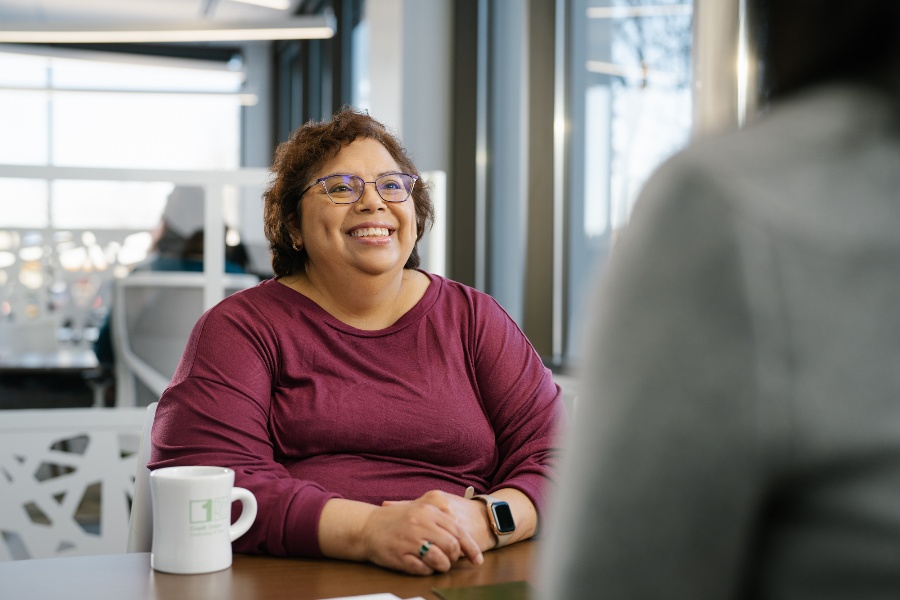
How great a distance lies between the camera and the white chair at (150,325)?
3.09 meters

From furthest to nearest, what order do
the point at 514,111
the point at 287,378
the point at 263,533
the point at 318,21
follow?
the point at 318,21, the point at 514,111, the point at 287,378, the point at 263,533

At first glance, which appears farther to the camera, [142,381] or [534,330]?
[534,330]

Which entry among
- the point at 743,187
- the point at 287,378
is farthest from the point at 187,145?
the point at 743,187

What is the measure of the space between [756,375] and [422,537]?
932 millimetres

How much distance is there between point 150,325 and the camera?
311 centimetres

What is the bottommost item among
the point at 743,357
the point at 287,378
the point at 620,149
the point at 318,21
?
the point at 287,378

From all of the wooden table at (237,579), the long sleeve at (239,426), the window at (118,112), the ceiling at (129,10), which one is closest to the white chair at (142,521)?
the long sleeve at (239,426)

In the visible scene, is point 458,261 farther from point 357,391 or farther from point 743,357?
point 743,357

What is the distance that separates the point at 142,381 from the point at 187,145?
596 cm

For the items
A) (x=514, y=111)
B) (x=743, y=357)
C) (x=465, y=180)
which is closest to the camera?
(x=743, y=357)

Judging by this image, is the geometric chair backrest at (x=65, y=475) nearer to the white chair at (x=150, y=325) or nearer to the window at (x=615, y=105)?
the white chair at (x=150, y=325)

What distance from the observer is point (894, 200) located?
32cm

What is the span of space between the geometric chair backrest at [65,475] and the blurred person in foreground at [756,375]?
2742 millimetres

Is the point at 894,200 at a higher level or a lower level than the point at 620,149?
lower
